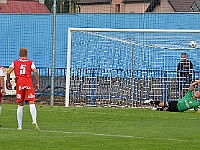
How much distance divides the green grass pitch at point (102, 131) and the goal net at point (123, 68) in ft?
14.9

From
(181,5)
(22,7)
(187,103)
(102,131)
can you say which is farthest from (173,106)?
(22,7)

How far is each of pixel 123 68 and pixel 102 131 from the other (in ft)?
43.6

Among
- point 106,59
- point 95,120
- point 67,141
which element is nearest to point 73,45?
point 106,59

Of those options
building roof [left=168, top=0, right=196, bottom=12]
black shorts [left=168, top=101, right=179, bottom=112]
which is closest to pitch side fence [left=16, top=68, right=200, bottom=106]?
black shorts [left=168, top=101, right=179, bottom=112]

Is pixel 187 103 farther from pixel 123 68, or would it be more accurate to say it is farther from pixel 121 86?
pixel 123 68

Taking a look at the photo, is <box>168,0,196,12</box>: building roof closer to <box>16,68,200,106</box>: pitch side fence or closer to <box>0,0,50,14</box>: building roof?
<box>0,0,50,14</box>: building roof

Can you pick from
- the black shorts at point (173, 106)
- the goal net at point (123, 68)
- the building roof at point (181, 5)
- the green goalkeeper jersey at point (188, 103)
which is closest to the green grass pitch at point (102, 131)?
the green goalkeeper jersey at point (188, 103)

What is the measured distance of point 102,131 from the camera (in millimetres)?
Result: 15539

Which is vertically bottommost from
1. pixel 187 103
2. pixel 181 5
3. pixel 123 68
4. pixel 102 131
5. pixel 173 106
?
pixel 102 131

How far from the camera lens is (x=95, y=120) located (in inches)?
758

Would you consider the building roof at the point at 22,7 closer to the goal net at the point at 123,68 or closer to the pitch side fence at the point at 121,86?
the goal net at the point at 123,68

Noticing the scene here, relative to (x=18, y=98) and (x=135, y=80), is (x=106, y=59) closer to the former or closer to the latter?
(x=135, y=80)

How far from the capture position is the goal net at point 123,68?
27.2 meters

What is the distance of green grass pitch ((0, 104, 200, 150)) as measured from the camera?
41.0ft
